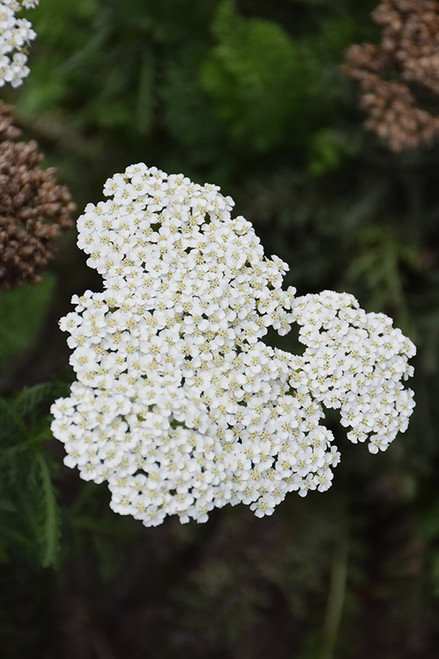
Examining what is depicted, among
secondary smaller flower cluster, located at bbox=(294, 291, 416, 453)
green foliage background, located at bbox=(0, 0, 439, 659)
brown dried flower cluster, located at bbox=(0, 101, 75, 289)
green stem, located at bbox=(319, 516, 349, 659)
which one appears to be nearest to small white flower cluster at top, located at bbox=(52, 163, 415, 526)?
secondary smaller flower cluster, located at bbox=(294, 291, 416, 453)

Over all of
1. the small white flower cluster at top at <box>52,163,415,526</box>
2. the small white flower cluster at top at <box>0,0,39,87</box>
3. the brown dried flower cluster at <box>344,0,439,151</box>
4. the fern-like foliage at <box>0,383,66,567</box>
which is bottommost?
the fern-like foliage at <box>0,383,66,567</box>

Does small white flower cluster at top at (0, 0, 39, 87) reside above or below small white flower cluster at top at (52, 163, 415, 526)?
above

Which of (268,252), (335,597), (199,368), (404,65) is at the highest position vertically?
(404,65)

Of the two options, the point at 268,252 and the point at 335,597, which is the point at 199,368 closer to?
the point at 268,252

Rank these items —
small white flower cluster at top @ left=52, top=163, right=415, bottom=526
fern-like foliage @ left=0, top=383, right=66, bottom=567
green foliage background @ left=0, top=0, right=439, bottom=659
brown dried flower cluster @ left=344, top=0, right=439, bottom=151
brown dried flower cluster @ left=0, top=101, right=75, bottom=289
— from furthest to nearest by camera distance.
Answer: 1. green foliage background @ left=0, top=0, right=439, bottom=659
2. brown dried flower cluster @ left=344, top=0, right=439, bottom=151
3. brown dried flower cluster @ left=0, top=101, right=75, bottom=289
4. fern-like foliage @ left=0, top=383, right=66, bottom=567
5. small white flower cluster at top @ left=52, top=163, right=415, bottom=526

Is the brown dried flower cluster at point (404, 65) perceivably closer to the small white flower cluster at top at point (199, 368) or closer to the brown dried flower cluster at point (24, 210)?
the small white flower cluster at top at point (199, 368)

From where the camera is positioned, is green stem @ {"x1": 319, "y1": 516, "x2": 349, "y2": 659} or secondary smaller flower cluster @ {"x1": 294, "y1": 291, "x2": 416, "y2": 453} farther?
green stem @ {"x1": 319, "y1": 516, "x2": 349, "y2": 659}

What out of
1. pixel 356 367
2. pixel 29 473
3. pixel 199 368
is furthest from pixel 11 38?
pixel 356 367

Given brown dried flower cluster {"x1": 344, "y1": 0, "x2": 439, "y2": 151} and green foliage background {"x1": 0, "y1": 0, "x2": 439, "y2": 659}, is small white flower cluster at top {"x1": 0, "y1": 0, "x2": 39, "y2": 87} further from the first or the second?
brown dried flower cluster {"x1": 344, "y1": 0, "x2": 439, "y2": 151}

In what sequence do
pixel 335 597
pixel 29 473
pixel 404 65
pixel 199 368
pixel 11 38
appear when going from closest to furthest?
pixel 199 368, pixel 29 473, pixel 11 38, pixel 404 65, pixel 335 597
